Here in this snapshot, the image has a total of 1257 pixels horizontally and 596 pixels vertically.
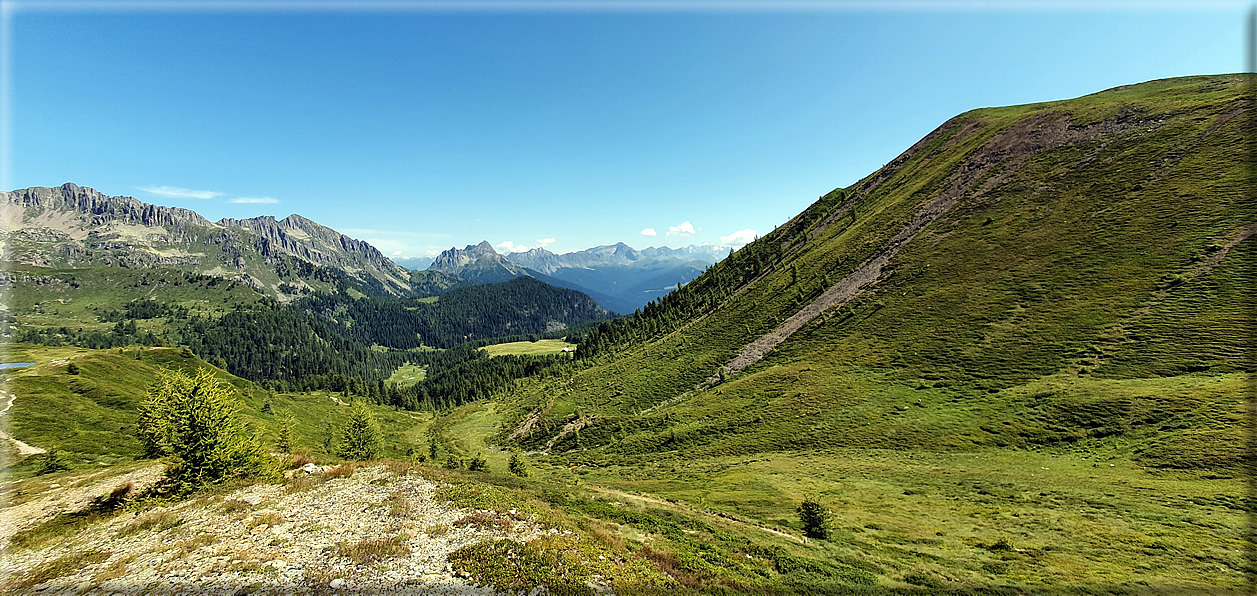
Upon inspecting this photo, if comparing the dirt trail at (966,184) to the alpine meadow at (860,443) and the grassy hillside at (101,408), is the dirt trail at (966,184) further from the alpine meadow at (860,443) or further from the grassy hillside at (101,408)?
the grassy hillside at (101,408)

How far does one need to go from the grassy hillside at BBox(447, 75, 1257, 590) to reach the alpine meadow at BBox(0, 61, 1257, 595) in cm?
28

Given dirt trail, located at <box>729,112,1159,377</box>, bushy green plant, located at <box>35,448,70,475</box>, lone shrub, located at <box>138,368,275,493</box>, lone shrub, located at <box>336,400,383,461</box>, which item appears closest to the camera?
lone shrub, located at <box>138,368,275,493</box>

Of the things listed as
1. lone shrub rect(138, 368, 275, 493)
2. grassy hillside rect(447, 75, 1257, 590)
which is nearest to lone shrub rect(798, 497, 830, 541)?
grassy hillside rect(447, 75, 1257, 590)

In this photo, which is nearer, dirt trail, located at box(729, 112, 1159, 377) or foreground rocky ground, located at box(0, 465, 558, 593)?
foreground rocky ground, located at box(0, 465, 558, 593)

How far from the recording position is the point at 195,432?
2452cm

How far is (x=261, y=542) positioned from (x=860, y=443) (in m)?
47.6

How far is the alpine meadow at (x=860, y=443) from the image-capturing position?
18.4 m

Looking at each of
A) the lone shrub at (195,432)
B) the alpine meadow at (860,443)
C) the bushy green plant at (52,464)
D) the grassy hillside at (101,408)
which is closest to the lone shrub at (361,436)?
the alpine meadow at (860,443)

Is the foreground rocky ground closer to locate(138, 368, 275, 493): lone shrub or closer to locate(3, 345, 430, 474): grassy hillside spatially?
locate(138, 368, 275, 493): lone shrub

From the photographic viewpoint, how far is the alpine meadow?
18.4 m

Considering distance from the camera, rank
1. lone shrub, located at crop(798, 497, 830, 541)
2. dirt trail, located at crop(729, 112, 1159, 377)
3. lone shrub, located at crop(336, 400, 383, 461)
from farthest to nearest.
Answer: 1. dirt trail, located at crop(729, 112, 1159, 377)
2. lone shrub, located at crop(336, 400, 383, 461)
3. lone shrub, located at crop(798, 497, 830, 541)

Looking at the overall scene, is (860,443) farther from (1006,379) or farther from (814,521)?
(814,521)

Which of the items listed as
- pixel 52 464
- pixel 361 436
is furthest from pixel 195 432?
pixel 361 436

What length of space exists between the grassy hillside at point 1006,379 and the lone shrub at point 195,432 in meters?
31.5
